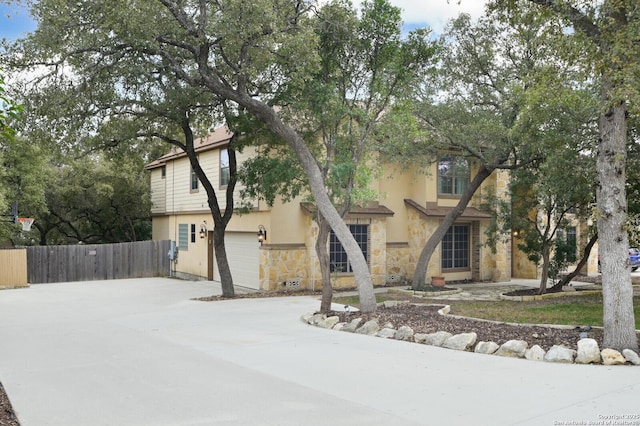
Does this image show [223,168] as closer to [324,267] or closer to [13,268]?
[13,268]

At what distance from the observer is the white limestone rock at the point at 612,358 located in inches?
293

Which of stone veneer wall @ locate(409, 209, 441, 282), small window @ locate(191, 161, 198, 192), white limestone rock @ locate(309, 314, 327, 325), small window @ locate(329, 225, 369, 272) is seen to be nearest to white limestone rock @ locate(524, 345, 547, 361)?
white limestone rock @ locate(309, 314, 327, 325)

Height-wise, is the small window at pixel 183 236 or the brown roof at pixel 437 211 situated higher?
the brown roof at pixel 437 211

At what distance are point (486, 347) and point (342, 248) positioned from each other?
1132cm

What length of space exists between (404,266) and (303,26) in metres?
11.7

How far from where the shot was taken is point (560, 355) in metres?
7.70

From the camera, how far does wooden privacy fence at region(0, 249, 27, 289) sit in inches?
784

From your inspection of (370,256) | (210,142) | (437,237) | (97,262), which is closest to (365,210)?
(370,256)

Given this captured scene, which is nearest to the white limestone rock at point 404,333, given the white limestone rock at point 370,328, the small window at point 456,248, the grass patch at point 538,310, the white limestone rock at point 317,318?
the white limestone rock at point 370,328

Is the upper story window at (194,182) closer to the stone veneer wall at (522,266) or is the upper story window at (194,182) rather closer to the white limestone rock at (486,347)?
the stone veneer wall at (522,266)

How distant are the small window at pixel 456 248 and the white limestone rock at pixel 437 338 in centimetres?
1294

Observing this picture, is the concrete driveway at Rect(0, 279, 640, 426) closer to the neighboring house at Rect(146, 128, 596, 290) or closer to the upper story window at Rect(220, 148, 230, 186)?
the neighboring house at Rect(146, 128, 596, 290)

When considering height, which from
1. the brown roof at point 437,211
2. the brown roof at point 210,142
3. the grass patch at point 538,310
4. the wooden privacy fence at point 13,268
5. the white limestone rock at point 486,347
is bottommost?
the grass patch at point 538,310

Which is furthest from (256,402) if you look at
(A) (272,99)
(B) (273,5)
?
(A) (272,99)
